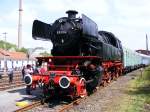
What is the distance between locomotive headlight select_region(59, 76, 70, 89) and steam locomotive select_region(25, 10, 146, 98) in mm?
137

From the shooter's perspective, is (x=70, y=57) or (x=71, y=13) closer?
(x=70, y=57)

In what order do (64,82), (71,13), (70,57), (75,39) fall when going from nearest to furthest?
(64,82) < (70,57) < (75,39) < (71,13)

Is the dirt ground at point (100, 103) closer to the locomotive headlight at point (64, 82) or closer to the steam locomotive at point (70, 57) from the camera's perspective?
the steam locomotive at point (70, 57)

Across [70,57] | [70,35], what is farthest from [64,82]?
[70,35]

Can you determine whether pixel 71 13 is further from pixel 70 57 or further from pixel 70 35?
pixel 70 57

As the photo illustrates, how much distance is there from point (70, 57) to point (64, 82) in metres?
1.70

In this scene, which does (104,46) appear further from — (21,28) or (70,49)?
(21,28)

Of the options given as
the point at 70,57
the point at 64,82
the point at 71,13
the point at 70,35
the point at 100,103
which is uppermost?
the point at 71,13

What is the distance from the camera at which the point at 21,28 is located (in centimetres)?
8200

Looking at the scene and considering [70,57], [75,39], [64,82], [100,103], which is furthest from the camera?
[75,39]

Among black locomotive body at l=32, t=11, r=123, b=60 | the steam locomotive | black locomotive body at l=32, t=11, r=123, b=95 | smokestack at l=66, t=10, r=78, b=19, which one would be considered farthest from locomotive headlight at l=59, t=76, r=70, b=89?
smokestack at l=66, t=10, r=78, b=19

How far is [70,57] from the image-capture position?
48.3 ft

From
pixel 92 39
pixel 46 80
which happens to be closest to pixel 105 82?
pixel 92 39

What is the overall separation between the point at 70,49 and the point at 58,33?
874 mm
